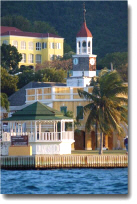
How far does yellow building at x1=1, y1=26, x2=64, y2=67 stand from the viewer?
394ft

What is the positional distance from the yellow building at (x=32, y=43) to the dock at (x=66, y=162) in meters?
72.3

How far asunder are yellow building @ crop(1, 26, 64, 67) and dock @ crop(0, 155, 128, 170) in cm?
7230

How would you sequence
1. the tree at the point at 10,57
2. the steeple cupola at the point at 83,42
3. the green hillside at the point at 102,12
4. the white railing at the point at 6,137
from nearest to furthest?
1. the green hillside at the point at 102,12
2. the white railing at the point at 6,137
3. the steeple cupola at the point at 83,42
4. the tree at the point at 10,57

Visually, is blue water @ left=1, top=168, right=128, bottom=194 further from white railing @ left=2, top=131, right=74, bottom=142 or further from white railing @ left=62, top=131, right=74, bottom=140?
white railing @ left=62, top=131, right=74, bottom=140

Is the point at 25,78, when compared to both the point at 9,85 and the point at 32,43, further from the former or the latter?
the point at 32,43

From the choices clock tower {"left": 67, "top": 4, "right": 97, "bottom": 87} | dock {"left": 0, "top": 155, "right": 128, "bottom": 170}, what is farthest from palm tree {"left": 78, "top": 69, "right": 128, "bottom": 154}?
clock tower {"left": 67, "top": 4, "right": 97, "bottom": 87}

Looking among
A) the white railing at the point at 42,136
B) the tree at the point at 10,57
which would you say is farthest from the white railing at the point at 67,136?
the tree at the point at 10,57

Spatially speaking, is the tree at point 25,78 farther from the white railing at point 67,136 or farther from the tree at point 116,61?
the white railing at point 67,136

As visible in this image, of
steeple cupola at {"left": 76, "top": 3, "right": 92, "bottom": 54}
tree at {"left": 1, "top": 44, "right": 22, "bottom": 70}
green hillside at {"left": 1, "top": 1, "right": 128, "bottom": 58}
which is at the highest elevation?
tree at {"left": 1, "top": 44, "right": 22, "bottom": 70}

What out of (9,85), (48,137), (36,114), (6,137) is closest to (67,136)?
(48,137)

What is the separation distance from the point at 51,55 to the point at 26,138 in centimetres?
8226

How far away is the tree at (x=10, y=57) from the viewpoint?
357ft

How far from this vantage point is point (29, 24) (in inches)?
4847
